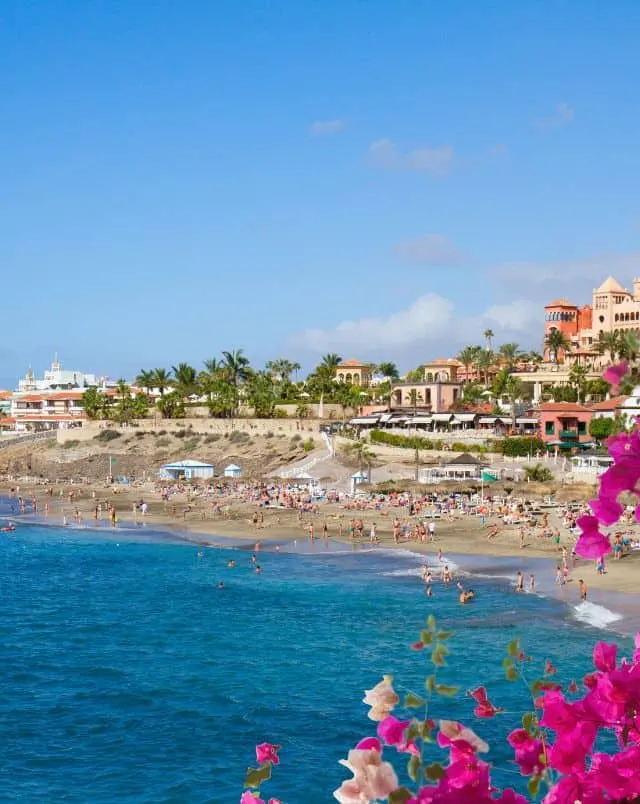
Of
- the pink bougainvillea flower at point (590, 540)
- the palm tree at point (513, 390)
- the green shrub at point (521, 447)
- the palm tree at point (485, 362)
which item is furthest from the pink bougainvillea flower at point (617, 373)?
the palm tree at point (485, 362)

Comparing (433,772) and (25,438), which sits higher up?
(25,438)

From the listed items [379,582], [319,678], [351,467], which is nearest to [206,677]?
[319,678]

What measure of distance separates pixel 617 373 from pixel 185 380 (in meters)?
104

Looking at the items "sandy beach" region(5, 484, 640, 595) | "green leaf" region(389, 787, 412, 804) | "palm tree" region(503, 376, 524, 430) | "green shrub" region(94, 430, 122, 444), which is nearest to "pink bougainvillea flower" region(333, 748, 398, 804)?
"green leaf" region(389, 787, 412, 804)

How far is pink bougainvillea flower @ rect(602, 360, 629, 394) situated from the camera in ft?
10.8

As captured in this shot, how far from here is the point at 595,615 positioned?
3084cm

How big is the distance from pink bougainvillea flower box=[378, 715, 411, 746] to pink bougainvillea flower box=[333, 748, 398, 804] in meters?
0.27

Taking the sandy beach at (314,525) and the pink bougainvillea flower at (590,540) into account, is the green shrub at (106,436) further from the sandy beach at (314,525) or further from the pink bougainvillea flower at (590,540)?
the pink bougainvillea flower at (590,540)

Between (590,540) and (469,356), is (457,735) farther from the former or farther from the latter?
(469,356)

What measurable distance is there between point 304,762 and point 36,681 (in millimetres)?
8968

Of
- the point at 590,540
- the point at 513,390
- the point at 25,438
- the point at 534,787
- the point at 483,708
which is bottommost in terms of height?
the point at 534,787

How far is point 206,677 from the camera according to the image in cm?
2536

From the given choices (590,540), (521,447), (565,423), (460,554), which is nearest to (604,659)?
(590,540)

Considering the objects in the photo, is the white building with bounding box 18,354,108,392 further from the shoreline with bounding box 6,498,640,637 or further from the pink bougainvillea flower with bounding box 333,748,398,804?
the pink bougainvillea flower with bounding box 333,748,398,804
